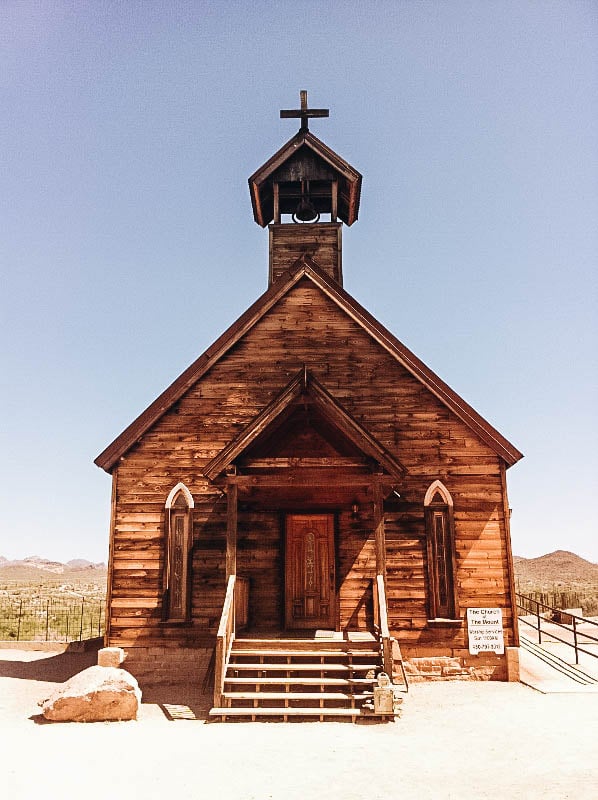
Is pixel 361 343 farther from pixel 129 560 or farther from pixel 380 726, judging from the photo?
pixel 380 726

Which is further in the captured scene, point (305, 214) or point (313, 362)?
point (305, 214)

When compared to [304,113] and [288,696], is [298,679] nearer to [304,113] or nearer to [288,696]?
[288,696]

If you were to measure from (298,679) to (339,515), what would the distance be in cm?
433

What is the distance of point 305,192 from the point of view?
57.9ft

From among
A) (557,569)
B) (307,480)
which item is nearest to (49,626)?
(307,480)

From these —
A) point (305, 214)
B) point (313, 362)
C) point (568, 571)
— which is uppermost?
point (305, 214)

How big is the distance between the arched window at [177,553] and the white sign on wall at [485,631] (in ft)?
Answer: 19.0

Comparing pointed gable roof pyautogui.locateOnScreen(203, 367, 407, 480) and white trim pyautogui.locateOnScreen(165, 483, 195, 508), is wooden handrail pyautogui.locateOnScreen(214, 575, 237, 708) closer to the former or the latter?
pointed gable roof pyautogui.locateOnScreen(203, 367, 407, 480)

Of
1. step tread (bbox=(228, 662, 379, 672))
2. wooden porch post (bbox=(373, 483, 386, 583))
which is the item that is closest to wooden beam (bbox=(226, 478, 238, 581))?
step tread (bbox=(228, 662, 379, 672))

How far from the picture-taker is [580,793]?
6.50 m

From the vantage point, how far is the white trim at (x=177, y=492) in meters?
14.2

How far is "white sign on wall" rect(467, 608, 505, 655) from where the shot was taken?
44.2 feet

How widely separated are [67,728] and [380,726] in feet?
14.5

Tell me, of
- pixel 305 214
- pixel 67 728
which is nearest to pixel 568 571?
pixel 305 214
